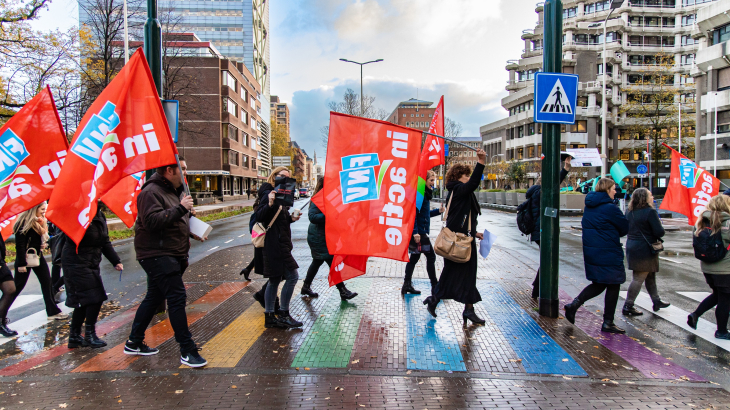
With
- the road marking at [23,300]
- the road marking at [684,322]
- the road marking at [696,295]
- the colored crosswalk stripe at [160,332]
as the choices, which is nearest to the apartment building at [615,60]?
the road marking at [696,295]

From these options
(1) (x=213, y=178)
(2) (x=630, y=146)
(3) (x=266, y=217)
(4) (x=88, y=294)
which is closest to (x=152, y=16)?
(3) (x=266, y=217)

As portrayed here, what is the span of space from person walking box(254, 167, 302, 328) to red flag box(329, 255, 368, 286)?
0.44 metres

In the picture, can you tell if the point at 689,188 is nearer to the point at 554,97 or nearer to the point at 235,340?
the point at 554,97

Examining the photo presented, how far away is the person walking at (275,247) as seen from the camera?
516 centimetres

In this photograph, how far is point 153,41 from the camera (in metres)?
6.06

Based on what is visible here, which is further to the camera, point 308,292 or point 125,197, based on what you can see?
point 308,292

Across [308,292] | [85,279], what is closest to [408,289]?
[308,292]

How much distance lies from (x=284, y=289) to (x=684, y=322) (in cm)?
528

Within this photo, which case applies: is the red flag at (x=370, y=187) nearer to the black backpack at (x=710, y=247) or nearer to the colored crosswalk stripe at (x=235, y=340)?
the colored crosswalk stripe at (x=235, y=340)

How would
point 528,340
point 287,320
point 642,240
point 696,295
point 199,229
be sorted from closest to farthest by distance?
1. point 199,229
2. point 528,340
3. point 287,320
4. point 642,240
5. point 696,295

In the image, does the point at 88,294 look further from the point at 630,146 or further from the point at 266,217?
the point at 630,146

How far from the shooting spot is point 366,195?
5.06 meters

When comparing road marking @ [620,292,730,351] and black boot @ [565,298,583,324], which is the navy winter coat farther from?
road marking @ [620,292,730,351]

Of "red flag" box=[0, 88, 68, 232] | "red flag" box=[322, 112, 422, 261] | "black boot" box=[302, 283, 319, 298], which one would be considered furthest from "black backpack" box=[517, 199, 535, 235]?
"red flag" box=[0, 88, 68, 232]
